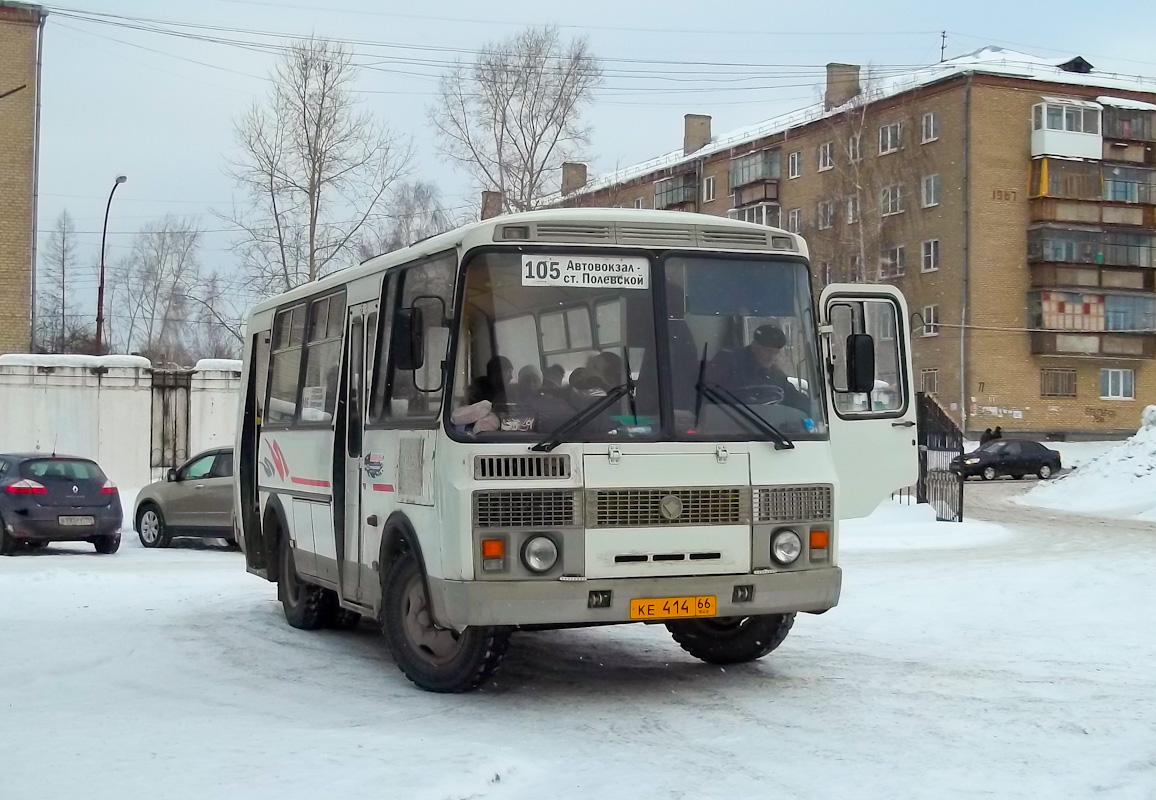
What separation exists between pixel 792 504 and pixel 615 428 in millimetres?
1245

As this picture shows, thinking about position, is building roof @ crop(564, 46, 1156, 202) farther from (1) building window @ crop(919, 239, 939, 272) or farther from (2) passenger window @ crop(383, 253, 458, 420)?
(2) passenger window @ crop(383, 253, 458, 420)

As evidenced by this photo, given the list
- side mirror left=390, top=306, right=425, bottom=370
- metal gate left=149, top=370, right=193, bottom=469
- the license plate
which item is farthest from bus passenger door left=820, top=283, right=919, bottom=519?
metal gate left=149, top=370, right=193, bottom=469

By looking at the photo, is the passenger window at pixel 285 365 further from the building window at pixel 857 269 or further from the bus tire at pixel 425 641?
the building window at pixel 857 269

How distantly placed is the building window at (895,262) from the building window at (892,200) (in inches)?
64.3

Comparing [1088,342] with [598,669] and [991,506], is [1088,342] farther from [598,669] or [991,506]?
[598,669]

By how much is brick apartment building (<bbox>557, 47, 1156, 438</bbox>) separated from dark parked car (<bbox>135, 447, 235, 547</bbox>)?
3766 cm

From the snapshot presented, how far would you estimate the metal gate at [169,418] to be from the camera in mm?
29922

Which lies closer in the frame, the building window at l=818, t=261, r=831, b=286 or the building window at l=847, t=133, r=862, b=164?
the building window at l=818, t=261, r=831, b=286

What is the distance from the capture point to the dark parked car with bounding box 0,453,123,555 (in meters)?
20.5

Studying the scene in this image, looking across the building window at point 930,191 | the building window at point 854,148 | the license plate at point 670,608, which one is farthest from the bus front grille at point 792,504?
the building window at point 930,191

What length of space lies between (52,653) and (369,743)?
13.4 ft

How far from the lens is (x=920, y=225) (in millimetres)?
62969

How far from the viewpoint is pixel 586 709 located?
8.75 m

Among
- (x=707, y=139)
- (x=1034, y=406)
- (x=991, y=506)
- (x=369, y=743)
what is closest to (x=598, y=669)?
(x=369, y=743)
